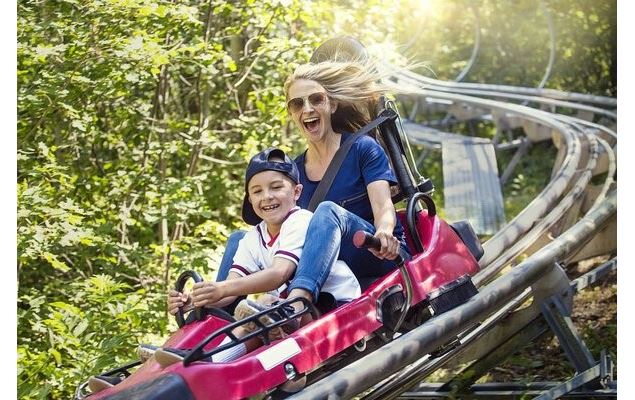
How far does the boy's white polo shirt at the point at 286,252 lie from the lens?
267cm

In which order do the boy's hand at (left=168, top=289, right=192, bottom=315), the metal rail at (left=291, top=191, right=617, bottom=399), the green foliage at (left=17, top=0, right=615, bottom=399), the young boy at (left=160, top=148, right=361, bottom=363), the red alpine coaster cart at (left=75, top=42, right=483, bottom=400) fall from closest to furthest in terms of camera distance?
the red alpine coaster cart at (left=75, top=42, right=483, bottom=400)
the metal rail at (left=291, top=191, right=617, bottom=399)
the young boy at (left=160, top=148, right=361, bottom=363)
the boy's hand at (left=168, top=289, right=192, bottom=315)
the green foliage at (left=17, top=0, right=615, bottom=399)

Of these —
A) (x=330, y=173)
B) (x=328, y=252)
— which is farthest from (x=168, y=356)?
(x=330, y=173)

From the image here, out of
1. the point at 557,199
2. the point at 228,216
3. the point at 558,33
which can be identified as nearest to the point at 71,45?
the point at 228,216

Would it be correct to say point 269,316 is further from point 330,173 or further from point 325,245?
point 330,173

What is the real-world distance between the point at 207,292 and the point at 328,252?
335 millimetres

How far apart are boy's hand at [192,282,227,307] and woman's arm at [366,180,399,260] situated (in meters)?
0.42

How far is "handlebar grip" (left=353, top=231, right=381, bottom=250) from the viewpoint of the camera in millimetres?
2504

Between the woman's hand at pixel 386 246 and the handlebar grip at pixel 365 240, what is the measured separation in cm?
3

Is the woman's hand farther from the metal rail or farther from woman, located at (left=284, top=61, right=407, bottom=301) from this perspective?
the metal rail

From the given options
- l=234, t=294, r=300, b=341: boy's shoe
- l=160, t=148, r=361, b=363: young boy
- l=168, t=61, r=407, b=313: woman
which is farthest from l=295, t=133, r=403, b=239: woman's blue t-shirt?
l=234, t=294, r=300, b=341: boy's shoe

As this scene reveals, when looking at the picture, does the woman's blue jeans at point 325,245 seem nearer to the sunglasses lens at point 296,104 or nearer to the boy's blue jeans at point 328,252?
the boy's blue jeans at point 328,252

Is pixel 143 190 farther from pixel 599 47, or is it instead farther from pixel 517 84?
pixel 517 84

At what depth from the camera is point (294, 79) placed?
3102mm

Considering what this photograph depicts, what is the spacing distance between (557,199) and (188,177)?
6.47ft
